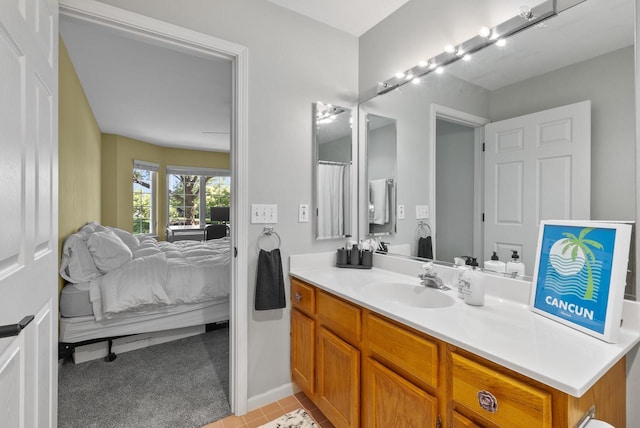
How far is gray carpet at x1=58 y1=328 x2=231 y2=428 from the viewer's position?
175 cm

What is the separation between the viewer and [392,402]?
→ 3.88ft

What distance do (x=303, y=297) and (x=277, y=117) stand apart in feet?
3.68

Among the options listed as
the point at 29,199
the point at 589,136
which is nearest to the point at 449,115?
the point at 589,136

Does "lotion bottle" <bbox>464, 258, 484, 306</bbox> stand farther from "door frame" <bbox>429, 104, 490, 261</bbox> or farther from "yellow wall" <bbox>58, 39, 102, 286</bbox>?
"yellow wall" <bbox>58, 39, 102, 286</bbox>

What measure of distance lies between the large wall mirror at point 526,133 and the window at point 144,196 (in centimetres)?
563

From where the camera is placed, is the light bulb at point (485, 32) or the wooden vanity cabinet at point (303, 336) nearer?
the light bulb at point (485, 32)

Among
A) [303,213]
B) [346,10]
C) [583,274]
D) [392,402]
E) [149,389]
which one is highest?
[346,10]

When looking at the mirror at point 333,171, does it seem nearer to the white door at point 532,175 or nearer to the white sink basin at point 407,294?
the white sink basin at point 407,294

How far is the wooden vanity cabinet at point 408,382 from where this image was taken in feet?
2.61

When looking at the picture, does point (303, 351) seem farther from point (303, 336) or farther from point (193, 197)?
point (193, 197)

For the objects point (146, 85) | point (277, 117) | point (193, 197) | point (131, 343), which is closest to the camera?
point (277, 117)

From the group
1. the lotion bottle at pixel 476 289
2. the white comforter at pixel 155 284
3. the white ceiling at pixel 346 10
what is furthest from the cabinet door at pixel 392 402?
the white ceiling at pixel 346 10

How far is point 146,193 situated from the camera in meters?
6.06

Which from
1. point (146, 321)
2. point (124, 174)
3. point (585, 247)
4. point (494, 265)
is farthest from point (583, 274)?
point (124, 174)
